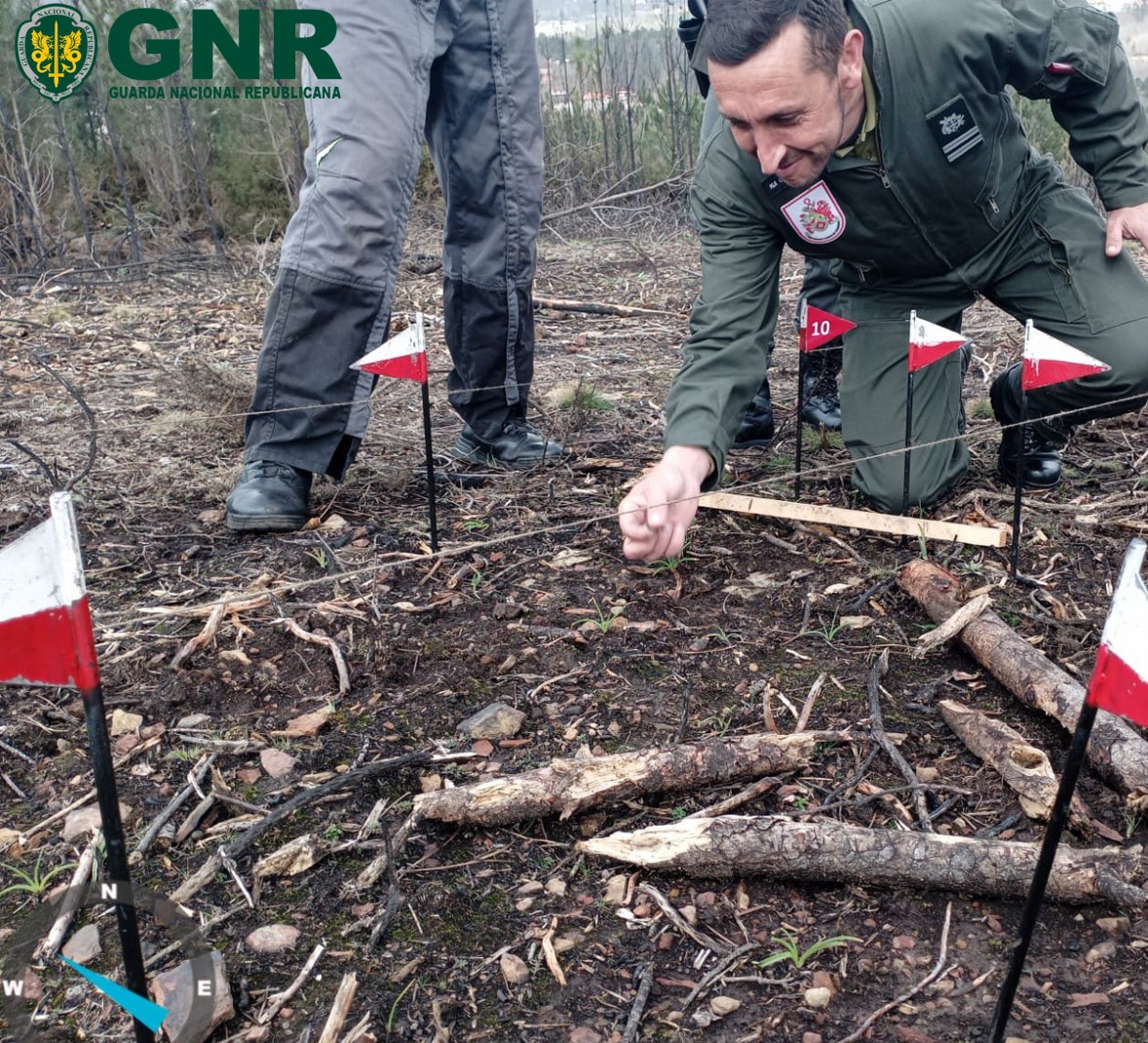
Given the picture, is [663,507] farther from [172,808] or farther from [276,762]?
[172,808]

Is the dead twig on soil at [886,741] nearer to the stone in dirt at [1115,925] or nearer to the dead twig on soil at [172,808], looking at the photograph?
the stone in dirt at [1115,925]

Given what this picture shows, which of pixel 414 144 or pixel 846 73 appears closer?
pixel 846 73

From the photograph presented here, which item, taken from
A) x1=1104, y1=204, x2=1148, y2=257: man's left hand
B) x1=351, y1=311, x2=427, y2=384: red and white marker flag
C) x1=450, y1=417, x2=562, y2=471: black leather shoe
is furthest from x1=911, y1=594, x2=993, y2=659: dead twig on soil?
x1=450, y1=417, x2=562, y2=471: black leather shoe

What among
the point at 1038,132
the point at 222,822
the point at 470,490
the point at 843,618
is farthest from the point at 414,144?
the point at 1038,132

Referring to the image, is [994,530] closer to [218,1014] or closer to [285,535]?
[285,535]

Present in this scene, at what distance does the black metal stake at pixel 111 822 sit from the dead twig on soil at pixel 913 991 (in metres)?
0.90

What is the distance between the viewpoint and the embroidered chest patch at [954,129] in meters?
2.65

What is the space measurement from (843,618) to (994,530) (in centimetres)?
55

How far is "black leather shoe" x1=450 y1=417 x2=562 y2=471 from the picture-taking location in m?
3.46

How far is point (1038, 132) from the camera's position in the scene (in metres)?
8.43

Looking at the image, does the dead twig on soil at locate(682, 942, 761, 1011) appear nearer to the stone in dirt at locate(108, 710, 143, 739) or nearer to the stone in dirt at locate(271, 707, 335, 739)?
the stone in dirt at locate(271, 707, 335, 739)

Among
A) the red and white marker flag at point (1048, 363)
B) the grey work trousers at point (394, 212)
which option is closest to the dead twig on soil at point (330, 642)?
the grey work trousers at point (394, 212)

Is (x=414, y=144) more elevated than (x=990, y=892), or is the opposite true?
(x=414, y=144)

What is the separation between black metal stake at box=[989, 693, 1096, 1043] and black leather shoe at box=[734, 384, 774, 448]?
2.41 m
